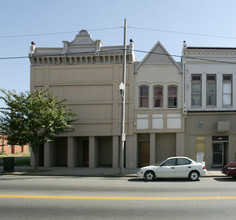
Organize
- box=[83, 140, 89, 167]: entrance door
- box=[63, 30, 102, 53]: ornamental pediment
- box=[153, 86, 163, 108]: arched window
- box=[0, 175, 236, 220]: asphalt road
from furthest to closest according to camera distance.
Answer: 1. box=[83, 140, 89, 167]: entrance door
2. box=[63, 30, 102, 53]: ornamental pediment
3. box=[153, 86, 163, 108]: arched window
4. box=[0, 175, 236, 220]: asphalt road

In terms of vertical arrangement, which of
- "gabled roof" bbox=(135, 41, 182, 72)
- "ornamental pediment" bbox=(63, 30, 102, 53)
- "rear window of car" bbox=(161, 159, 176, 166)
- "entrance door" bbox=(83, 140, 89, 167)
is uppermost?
"ornamental pediment" bbox=(63, 30, 102, 53)

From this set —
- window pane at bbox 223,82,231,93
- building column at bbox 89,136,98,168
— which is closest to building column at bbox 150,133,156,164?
building column at bbox 89,136,98,168

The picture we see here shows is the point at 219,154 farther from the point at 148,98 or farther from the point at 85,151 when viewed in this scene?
the point at 85,151

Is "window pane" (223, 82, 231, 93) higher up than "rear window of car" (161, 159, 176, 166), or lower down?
higher up

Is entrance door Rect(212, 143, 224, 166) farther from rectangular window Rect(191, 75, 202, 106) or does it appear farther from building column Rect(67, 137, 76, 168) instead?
building column Rect(67, 137, 76, 168)

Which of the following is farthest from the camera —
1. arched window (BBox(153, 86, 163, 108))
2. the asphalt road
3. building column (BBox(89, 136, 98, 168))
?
arched window (BBox(153, 86, 163, 108))

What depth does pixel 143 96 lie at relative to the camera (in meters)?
21.3

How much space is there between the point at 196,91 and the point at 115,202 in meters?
14.6

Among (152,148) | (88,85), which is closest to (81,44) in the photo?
(88,85)

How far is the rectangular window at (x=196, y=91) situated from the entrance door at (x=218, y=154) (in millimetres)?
3595

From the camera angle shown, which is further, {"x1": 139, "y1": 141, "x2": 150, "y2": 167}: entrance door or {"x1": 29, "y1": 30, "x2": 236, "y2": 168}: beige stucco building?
{"x1": 139, "y1": 141, "x2": 150, "y2": 167}: entrance door

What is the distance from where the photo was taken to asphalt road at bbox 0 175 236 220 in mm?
7383

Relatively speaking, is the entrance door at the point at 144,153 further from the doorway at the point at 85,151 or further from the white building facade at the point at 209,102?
the doorway at the point at 85,151

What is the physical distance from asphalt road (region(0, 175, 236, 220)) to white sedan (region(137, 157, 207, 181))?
2645 millimetres
